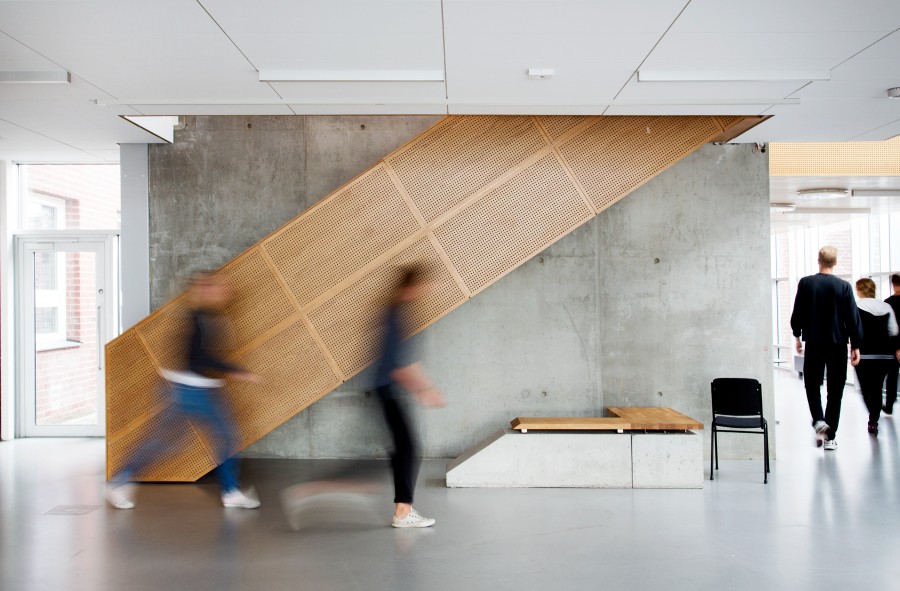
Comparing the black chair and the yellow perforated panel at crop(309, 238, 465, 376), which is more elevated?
the yellow perforated panel at crop(309, 238, 465, 376)

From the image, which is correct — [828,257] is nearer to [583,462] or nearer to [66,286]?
[583,462]

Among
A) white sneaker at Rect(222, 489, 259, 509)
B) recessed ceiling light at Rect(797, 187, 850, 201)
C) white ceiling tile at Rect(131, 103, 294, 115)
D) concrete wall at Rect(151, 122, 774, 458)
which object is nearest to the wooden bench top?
concrete wall at Rect(151, 122, 774, 458)

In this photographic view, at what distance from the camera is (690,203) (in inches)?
293

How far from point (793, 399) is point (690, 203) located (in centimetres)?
697

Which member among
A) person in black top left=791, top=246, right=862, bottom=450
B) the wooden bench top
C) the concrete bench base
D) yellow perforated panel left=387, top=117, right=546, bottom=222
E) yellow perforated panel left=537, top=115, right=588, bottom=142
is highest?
yellow perforated panel left=537, top=115, right=588, bottom=142

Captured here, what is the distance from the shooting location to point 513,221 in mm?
6316

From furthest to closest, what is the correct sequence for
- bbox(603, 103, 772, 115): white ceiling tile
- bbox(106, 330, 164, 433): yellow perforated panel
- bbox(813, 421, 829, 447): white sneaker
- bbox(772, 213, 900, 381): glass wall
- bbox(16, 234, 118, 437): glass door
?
bbox(772, 213, 900, 381): glass wall, bbox(16, 234, 118, 437): glass door, bbox(813, 421, 829, 447): white sneaker, bbox(106, 330, 164, 433): yellow perforated panel, bbox(603, 103, 772, 115): white ceiling tile

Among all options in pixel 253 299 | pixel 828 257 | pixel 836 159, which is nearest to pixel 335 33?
pixel 253 299

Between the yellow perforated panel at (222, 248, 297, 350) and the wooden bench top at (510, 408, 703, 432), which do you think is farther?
the yellow perforated panel at (222, 248, 297, 350)

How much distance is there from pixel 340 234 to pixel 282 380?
1.45 meters

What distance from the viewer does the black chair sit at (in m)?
6.50

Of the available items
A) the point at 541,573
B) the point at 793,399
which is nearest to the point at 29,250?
the point at 541,573

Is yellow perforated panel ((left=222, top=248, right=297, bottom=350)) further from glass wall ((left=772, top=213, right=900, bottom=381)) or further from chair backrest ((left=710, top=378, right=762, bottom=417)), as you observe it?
glass wall ((left=772, top=213, right=900, bottom=381))

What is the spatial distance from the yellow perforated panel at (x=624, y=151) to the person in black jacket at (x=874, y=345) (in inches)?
179
